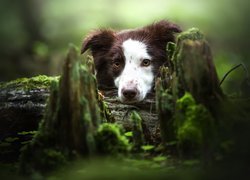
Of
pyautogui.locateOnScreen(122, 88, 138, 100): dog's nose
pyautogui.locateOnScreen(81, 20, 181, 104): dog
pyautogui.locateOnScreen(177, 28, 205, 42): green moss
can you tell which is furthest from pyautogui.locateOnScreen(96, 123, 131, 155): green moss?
pyautogui.locateOnScreen(81, 20, 181, 104): dog

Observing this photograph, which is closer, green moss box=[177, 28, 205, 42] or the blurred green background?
green moss box=[177, 28, 205, 42]

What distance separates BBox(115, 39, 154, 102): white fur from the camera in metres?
6.62

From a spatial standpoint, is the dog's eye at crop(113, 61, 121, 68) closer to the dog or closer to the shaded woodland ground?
the dog

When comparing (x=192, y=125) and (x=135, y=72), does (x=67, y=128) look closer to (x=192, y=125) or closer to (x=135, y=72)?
(x=192, y=125)

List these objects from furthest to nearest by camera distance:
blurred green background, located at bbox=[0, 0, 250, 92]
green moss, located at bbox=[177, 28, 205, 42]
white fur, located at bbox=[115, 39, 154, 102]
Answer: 1. blurred green background, located at bbox=[0, 0, 250, 92]
2. white fur, located at bbox=[115, 39, 154, 102]
3. green moss, located at bbox=[177, 28, 205, 42]

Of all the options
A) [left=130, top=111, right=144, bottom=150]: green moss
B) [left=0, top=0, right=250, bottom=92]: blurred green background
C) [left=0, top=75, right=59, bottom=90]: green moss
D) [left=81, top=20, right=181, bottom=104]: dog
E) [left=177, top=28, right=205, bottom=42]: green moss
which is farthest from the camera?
[left=0, top=0, right=250, bottom=92]: blurred green background

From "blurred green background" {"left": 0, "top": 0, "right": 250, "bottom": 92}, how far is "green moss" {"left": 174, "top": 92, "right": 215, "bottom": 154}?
A: 8.38 metres

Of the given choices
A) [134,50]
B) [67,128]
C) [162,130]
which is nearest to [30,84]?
[67,128]

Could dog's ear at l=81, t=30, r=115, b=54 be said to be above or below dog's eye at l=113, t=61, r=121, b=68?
above

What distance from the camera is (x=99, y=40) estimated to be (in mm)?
7836

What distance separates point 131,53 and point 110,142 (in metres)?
2.90

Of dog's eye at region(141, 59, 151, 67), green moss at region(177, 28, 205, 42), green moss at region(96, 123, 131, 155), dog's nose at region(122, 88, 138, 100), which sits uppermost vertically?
dog's eye at region(141, 59, 151, 67)

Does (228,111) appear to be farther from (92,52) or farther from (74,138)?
(92,52)

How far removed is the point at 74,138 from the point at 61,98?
0.36 metres
